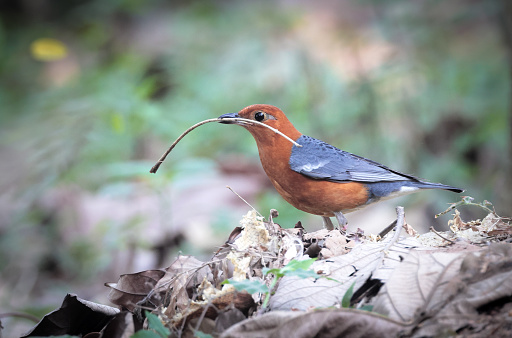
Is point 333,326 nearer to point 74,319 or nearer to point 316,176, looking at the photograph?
point 74,319

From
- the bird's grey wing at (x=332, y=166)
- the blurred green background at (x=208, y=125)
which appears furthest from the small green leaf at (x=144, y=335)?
the blurred green background at (x=208, y=125)

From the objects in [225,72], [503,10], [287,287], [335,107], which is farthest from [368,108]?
[287,287]

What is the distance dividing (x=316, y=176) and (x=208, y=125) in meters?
5.03

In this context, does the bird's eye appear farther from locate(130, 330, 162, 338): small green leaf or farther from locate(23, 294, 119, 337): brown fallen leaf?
locate(130, 330, 162, 338): small green leaf

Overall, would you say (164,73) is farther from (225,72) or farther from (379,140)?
(379,140)

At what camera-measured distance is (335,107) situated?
8.77 m

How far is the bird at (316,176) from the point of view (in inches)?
153

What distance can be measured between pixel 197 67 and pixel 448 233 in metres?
8.01

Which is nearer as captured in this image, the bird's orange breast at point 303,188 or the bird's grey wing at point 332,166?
the bird's orange breast at point 303,188

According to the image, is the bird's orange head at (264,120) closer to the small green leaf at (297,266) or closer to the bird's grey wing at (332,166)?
the bird's grey wing at (332,166)

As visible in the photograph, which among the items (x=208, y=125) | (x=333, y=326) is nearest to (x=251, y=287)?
(x=333, y=326)

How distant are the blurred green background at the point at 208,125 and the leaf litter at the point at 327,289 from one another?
101 inches

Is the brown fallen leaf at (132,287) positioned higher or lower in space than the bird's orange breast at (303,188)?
lower

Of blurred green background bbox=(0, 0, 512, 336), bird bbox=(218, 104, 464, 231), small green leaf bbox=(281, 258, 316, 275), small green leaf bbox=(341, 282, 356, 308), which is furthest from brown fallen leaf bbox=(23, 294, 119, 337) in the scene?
blurred green background bbox=(0, 0, 512, 336)
